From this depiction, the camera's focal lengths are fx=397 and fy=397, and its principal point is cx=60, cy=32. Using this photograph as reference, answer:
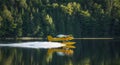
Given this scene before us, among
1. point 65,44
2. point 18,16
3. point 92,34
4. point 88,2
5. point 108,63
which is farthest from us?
point 88,2

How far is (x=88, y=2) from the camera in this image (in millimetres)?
153625

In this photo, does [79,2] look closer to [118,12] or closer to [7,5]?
[118,12]

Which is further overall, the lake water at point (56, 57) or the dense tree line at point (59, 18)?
the dense tree line at point (59, 18)

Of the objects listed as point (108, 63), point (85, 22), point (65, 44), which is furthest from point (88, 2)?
point (108, 63)

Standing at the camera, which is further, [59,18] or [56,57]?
[59,18]

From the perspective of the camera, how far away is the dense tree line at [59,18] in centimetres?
12850

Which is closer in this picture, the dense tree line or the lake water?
the lake water

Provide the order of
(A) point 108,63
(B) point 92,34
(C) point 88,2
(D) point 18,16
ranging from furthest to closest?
(C) point 88,2 < (B) point 92,34 < (D) point 18,16 < (A) point 108,63

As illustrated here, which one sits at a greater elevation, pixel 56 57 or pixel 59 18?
pixel 56 57

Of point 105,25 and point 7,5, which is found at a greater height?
point 7,5

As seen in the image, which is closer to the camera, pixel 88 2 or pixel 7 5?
pixel 7 5

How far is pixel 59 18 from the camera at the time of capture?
144125 mm

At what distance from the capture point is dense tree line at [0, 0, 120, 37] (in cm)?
12850

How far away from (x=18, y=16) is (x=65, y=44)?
1872 inches
